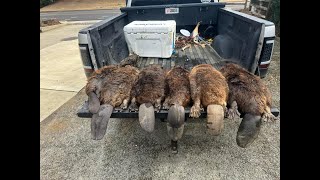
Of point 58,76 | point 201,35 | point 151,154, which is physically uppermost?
point 201,35

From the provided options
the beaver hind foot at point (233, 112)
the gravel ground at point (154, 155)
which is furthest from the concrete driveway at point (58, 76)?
the beaver hind foot at point (233, 112)

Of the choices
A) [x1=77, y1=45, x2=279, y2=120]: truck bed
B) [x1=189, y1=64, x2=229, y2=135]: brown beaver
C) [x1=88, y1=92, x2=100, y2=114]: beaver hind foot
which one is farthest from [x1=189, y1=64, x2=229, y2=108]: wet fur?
[x1=77, y1=45, x2=279, y2=120]: truck bed

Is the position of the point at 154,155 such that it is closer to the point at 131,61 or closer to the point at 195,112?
the point at 195,112

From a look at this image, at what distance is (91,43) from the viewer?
11.3ft

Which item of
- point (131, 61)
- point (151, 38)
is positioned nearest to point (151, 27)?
point (151, 38)

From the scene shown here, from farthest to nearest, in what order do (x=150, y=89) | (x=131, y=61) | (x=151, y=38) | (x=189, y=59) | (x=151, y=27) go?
(x=189, y=59) < (x=151, y=38) < (x=151, y=27) < (x=131, y=61) < (x=150, y=89)

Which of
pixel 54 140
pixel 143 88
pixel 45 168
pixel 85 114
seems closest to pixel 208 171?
pixel 143 88

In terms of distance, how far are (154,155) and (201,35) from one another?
3.59 m

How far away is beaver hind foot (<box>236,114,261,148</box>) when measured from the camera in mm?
2418

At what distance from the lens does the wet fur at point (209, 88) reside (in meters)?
2.56

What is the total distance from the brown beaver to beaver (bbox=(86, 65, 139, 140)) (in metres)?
0.77

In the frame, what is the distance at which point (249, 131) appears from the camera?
95.6 inches

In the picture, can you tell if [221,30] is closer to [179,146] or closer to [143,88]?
[179,146]

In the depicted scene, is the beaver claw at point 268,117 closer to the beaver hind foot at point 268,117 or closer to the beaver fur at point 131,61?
the beaver hind foot at point 268,117
